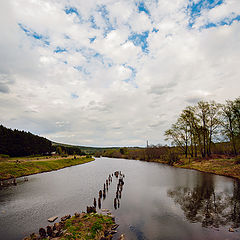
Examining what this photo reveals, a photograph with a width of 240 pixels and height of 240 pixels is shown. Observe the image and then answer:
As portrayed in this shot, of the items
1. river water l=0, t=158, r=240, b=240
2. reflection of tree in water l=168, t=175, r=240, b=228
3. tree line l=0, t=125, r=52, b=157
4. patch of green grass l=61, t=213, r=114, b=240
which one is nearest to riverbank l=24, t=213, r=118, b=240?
patch of green grass l=61, t=213, r=114, b=240

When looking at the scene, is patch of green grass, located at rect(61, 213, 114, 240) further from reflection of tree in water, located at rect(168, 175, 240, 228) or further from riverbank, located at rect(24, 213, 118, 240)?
reflection of tree in water, located at rect(168, 175, 240, 228)

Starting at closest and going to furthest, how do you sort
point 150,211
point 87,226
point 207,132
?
1. point 87,226
2. point 150,211
3. point 207,132

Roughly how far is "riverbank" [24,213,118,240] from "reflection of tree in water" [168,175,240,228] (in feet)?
25.2

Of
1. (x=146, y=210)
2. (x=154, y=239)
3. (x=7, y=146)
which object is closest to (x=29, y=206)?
(x=146, y=210)

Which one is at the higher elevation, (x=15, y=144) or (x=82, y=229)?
(x=15, y=144)

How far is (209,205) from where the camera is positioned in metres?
18.1

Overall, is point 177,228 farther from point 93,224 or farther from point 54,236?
point 54,236

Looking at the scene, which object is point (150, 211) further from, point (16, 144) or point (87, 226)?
point (16, 144)

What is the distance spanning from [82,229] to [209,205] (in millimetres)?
14330

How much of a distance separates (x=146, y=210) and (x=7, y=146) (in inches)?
3351

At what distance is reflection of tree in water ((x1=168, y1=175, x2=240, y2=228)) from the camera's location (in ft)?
47.2

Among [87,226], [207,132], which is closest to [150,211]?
[87,226]

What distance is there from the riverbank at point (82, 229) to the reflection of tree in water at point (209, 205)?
768cm

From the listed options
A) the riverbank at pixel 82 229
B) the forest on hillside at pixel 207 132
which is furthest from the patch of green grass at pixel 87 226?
the forest on hillside at pixel 207 132
